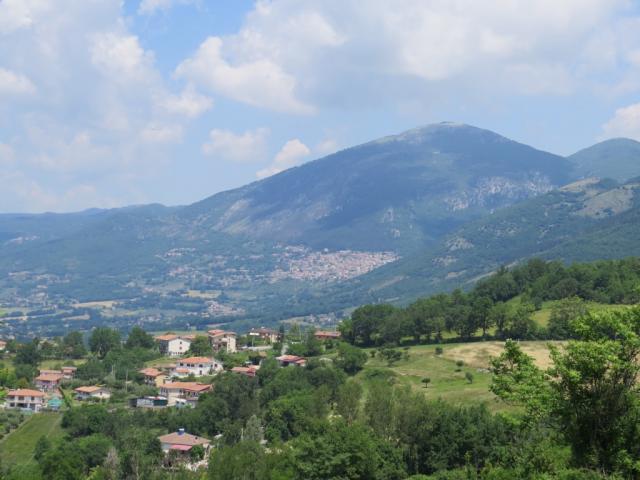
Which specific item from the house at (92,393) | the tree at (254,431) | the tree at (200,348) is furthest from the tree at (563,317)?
the tree at (200,348)

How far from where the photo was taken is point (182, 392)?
80.1m

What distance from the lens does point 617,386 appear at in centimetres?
1802

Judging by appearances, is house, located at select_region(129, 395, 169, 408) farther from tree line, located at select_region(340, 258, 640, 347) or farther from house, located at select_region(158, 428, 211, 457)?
tree line, located at select_region(340, 258, 640, 347)

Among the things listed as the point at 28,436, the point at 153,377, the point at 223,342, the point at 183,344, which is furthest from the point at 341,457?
the point at 223,342

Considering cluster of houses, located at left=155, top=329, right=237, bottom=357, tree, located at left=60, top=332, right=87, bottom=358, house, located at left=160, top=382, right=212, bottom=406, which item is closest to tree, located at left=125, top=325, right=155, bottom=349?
cluster of houses, located at left=155, top=329, right=237, bottom=357

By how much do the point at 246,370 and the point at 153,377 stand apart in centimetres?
1237

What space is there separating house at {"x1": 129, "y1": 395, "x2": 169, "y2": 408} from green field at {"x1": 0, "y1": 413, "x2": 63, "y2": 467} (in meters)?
8.27

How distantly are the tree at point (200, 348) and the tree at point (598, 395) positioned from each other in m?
87.5

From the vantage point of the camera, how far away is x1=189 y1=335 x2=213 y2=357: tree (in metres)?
104

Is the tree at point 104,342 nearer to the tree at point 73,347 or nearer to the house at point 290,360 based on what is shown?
the tree at point 73,347

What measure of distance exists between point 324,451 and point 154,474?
18.2 meters

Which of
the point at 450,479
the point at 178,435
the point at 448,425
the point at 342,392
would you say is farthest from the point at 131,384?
the point at 450,479

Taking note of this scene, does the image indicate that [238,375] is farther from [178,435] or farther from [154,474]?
[154,474]

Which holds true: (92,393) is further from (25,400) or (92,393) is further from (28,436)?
(28,436)
